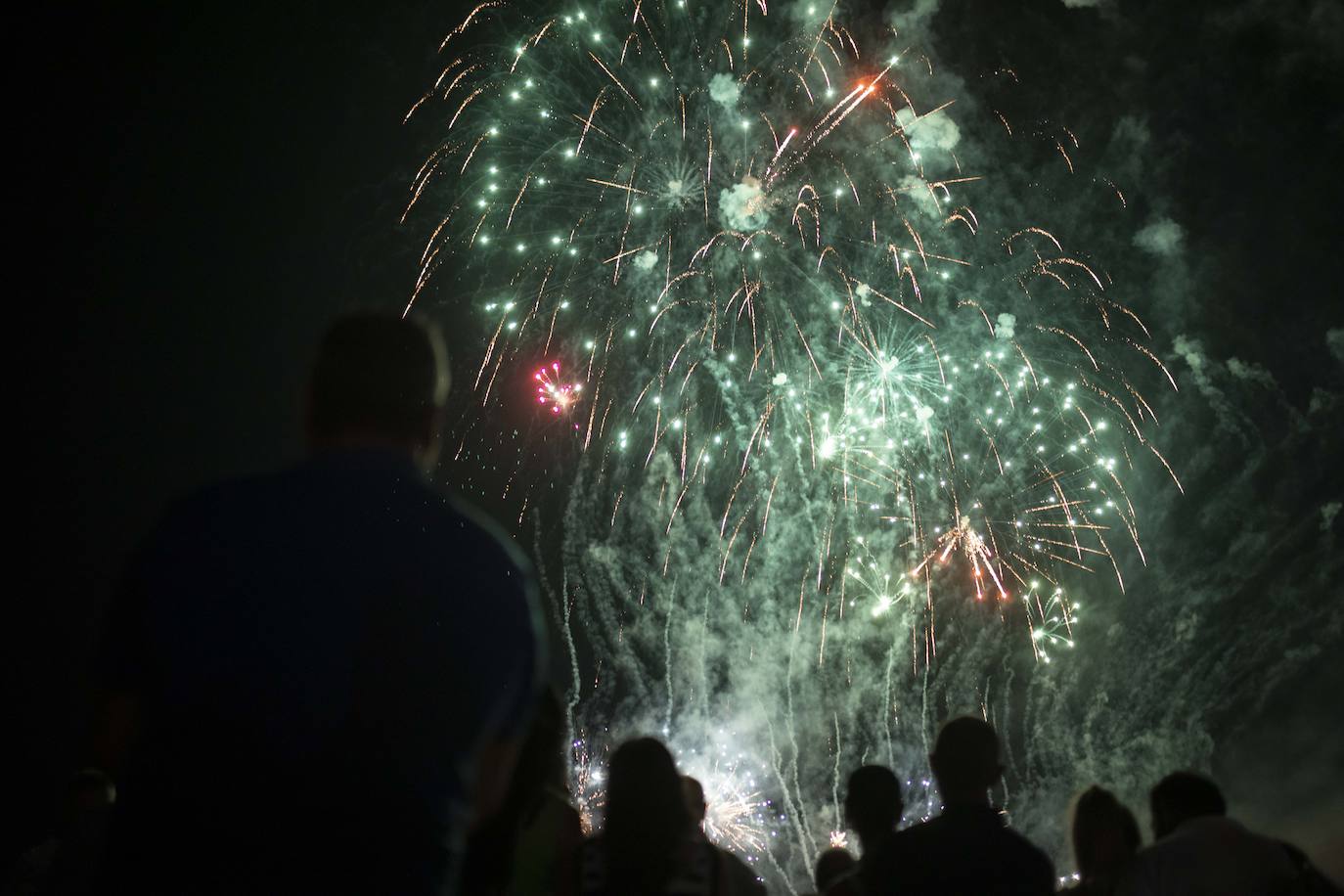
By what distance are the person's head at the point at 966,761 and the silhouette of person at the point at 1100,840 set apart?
88 cm

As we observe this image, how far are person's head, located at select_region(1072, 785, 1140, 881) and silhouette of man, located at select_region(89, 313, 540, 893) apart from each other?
4176 mm

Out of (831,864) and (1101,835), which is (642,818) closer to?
(1101,835)

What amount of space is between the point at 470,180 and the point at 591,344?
3.48 metres

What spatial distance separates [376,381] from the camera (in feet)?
6.22

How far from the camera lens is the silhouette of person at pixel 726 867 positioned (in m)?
3.39

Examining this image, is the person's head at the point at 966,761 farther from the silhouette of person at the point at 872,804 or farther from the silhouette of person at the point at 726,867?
the silhouette of person at the point at 726,867

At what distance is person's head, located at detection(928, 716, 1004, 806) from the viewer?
13.8ft

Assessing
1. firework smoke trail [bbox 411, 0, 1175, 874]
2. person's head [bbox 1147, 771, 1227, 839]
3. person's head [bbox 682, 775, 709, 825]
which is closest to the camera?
person's head [bbox 1147, 771, 1227, 839]

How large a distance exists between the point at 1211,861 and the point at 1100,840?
26.3 inches

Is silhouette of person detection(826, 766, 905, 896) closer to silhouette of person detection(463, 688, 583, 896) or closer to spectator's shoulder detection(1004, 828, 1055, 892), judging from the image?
spectator's shoulder detection(1004, 828, 1055, 892)

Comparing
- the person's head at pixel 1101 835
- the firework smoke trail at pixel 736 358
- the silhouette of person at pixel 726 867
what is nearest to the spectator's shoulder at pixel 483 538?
the silhouette of person at pixel 726 867

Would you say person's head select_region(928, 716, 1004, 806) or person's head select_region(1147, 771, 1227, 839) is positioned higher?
person's head select_region(928, 716, 1004, 806)

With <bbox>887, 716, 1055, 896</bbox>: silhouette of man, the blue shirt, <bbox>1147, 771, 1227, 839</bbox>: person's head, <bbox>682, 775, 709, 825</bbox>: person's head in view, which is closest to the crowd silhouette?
the blue shirt

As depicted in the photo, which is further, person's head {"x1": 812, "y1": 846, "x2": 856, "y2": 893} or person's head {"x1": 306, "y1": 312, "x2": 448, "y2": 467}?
person's head {"x1": 812, "y1": 846, "x2": 856, "y2": 893}
